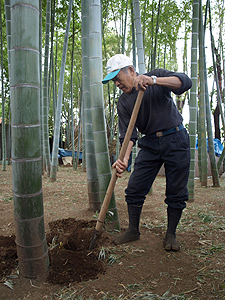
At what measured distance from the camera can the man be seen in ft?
6.63

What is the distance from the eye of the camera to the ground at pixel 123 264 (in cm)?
152

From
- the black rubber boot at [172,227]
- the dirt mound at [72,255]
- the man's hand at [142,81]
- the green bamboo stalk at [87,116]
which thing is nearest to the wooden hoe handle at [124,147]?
the man's hand at [142,81]

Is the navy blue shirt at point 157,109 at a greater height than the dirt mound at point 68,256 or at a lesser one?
greater

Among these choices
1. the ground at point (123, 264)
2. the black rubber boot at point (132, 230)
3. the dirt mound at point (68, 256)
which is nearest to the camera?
the ground at point (123, 264)

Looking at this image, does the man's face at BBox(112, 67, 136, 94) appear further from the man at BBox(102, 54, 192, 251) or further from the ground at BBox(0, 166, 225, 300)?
the ground at BBox(0, 166, 225, 300)

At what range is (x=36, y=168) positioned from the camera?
1509mm

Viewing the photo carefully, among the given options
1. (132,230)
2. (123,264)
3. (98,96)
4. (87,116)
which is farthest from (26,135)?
(87,116)

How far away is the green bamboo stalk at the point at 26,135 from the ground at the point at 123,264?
0.52 feet

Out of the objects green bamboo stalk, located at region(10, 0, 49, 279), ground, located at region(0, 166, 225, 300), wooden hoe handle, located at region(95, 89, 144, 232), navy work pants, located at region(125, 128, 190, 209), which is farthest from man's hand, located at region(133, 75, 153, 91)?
ground, located at region(0, 166, 225, 300)

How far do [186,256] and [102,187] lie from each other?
890mm

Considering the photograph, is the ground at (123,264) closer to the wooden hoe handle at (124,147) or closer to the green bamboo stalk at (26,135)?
the green bamboo stalk at (26,135)

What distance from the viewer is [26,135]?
4.77ft

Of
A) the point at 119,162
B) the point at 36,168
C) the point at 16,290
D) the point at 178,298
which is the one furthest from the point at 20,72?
the point at 178,298

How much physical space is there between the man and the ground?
0.60 ft
